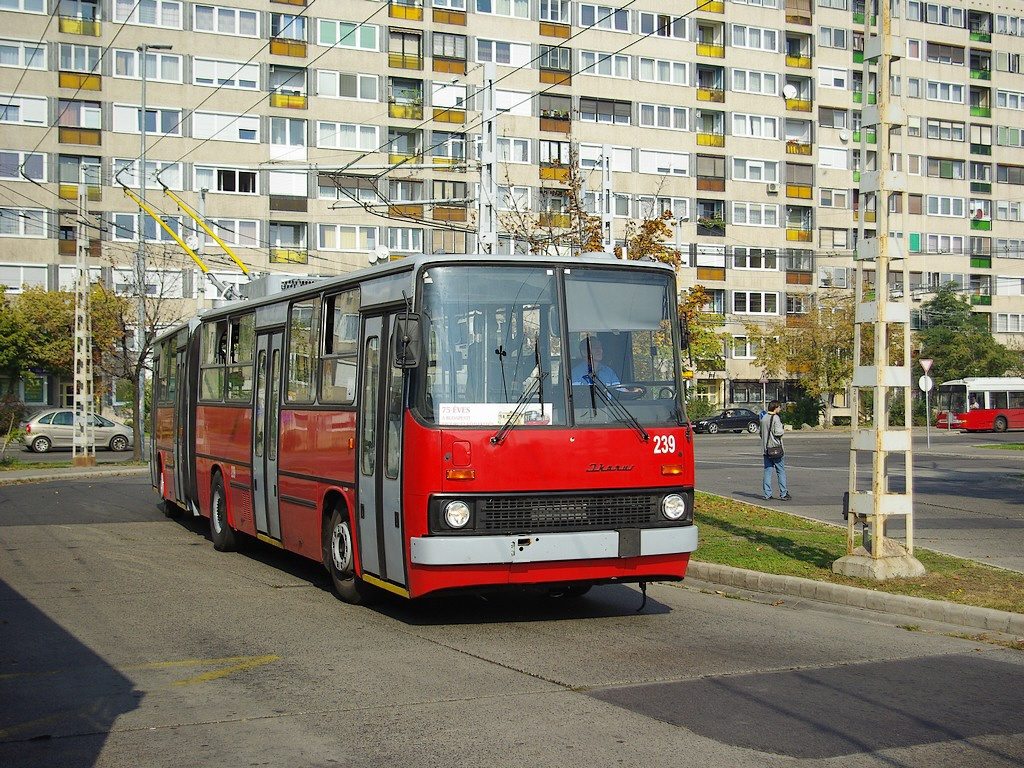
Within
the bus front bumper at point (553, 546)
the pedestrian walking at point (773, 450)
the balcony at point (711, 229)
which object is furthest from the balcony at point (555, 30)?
the bus front bumper at point (553, 546)

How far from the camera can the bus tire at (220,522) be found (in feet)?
49.5

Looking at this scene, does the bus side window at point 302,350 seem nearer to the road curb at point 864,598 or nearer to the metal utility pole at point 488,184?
the road curb at point 864,598

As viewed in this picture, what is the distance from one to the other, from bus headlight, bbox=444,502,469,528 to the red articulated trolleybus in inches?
0.4

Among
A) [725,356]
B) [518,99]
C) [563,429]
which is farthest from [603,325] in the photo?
[725,356]

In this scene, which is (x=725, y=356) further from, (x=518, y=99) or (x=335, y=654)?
(x=335, y=654)

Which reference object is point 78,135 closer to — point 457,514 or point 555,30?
point 555,30

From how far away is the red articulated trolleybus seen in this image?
923cm

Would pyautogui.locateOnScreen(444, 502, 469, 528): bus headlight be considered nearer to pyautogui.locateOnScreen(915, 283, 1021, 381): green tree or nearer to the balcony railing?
the balcony railing

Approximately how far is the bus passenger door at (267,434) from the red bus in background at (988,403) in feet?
194

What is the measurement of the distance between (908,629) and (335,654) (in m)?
4.72

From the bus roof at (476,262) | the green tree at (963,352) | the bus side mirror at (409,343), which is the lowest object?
the bus side mirror at (409,343)

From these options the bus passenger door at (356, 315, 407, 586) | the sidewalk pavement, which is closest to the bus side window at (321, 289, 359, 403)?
the bus passenger door at (356, 315, 407, 586)

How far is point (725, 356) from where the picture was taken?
7412cm

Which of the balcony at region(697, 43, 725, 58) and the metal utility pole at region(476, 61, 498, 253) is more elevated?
the balcony at region(697, 43, 725, 58)
